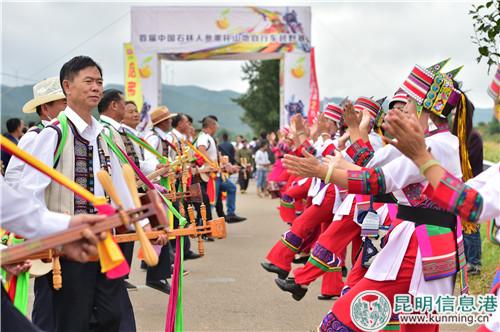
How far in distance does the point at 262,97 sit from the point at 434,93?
40.3 metres

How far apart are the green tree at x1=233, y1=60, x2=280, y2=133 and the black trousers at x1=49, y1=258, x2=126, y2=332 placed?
125 ft

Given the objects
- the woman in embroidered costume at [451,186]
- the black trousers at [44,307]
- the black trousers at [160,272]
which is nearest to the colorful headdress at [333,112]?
the black trousers at [160,272]

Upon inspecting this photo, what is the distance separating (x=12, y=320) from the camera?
2311mm

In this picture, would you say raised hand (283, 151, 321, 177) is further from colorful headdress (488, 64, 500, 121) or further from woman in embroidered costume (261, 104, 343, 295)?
woman in embroidered costume (261, 104, 343, 295)

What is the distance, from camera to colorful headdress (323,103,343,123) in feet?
22.4

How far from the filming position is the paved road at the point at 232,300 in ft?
17.5

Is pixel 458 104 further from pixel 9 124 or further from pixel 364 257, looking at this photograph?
pixel 9 124

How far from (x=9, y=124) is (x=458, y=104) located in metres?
8.45

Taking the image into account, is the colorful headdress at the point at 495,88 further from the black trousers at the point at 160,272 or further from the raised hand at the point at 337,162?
the black trousers at the point at 160,272

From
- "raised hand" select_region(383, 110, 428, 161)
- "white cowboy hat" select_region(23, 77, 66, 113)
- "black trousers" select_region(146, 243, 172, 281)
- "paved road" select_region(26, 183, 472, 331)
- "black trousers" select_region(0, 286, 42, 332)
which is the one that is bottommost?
"paved road" select_region(26, 183, 472, 331)

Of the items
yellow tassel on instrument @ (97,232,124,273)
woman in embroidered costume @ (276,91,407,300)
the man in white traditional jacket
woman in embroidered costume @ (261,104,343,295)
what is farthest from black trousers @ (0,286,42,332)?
woman in embroidered costume @ (261,104,343,295)

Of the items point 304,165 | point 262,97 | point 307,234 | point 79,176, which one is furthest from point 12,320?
point 262,97

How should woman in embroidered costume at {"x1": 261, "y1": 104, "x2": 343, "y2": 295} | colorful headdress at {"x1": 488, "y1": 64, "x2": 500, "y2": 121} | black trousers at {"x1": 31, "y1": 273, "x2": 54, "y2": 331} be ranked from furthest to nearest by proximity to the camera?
woman in embroidered costume at {"x1": 261, "y1": 104, "x2": 343, "y2": 295} < black trousers at {"x1": 31, "y1": 273, "x2": 54, "y2": 331} < colorful headdress at {"x1": 488, "y1": 64, "x2": 500, "y2": 121}

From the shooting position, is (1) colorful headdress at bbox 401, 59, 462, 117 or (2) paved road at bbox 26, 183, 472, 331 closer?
(1) colorful headdress at bbox 401, 59, 462, 117
